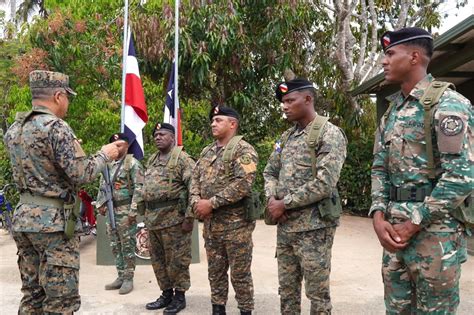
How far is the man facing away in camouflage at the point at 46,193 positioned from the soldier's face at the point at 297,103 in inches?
57.9

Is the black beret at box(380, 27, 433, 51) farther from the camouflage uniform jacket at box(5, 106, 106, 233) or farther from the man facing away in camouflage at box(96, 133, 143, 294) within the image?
the man facing away in camouflage at box(96, 133, 143, 294)

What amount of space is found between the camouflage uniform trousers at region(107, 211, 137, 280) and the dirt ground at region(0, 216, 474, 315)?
0.25 metres

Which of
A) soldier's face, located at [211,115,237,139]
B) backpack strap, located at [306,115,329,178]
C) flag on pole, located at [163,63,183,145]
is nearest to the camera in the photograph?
backpack strap, located at [306,115,329,178]

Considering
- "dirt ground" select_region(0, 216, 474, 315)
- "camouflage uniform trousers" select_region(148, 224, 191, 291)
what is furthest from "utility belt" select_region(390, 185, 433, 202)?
"camouflage uniform trousers" select_region(148, 224, 191, 291)

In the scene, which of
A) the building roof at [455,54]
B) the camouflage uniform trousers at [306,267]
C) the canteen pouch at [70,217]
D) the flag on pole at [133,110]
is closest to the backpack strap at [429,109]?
the camouflage uniform trousers at [306,267]

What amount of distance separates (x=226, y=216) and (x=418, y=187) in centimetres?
198

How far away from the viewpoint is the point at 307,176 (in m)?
3.46

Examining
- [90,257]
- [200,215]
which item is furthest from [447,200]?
[90,257]

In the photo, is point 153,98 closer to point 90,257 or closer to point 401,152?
point 90,257

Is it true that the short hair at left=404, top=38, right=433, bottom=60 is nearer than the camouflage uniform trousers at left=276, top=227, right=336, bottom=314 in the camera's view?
Yes

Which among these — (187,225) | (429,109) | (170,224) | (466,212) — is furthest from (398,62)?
(170,224)

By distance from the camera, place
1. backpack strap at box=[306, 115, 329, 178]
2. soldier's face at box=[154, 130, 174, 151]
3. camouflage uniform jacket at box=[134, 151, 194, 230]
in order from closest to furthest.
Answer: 1. backpack strap at box=[306, 115, 329, 178]
2. camouflage uniform jacket at box=[134, 151, 194, 230]
3. soldier's face at box=[154, 130, 174, 151]

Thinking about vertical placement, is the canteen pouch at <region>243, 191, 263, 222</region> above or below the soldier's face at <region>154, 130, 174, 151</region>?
below

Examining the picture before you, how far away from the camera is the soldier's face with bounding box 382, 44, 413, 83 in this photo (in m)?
2.45
